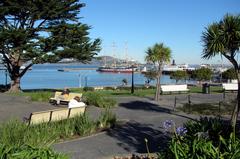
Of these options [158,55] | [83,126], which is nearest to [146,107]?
[158,55]

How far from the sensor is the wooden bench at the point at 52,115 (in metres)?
11.7

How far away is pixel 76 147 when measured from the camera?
32.6ft

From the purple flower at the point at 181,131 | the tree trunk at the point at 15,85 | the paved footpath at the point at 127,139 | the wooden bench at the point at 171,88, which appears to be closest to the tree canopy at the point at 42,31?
the tree trunk at the point at 15,85

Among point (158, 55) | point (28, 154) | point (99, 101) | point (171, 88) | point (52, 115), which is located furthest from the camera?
point (171, 88)

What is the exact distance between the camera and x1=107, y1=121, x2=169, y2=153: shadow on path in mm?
10086

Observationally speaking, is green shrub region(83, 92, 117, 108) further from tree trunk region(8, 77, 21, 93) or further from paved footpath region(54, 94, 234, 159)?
tree trunk region(8, 77, 21, 93)

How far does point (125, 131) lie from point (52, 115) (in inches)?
91.7

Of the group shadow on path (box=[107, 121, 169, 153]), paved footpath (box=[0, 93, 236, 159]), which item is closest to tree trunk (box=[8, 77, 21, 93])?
paved footpath (box=[0, 93, 236, 159])

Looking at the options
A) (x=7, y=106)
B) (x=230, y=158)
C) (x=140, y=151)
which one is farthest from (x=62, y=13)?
(x=230, y=158)

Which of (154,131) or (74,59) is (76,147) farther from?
(74,59)

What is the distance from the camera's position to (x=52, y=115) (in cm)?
1275

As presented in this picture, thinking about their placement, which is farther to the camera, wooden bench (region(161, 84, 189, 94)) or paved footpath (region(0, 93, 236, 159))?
wooden bench (region(161, 84, 189, 94))

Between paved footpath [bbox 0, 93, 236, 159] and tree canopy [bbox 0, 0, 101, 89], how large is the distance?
8.81 m

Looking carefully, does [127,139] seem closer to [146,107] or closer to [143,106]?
[146,107]
